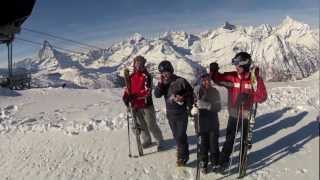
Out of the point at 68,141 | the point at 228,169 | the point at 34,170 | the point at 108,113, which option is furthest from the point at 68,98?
the point at 228,169

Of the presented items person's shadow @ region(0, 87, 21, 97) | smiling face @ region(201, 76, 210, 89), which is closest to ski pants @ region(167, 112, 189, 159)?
smiling face @ region(201, 76, 210, 89)

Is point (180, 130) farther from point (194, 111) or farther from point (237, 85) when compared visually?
point (237, 85)

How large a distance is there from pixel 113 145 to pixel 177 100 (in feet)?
9.17

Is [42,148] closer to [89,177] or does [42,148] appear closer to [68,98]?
[89,177]

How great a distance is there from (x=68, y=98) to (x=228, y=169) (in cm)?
1221

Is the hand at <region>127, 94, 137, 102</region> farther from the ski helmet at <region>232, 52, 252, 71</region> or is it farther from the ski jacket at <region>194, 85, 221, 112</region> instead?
the ski helmet at <region>232, 52, 252, 71</region>

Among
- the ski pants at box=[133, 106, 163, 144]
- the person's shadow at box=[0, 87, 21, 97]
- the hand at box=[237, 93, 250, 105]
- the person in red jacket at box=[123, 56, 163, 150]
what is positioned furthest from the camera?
the person's shadow at box=[0, 87, 21, 97]

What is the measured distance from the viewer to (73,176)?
9328 mm

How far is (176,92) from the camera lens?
8.95 metres

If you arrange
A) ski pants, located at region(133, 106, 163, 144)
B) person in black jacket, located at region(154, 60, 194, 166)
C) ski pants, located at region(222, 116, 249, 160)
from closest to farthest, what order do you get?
1. person in black jacket, located at region(154, 60, 194, 166)
2. ski pants, located at region(222, 116, 249, 160)
3. ski pants, located at region(133, 106, 163, 144)

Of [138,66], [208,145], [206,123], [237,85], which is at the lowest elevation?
[208,145]

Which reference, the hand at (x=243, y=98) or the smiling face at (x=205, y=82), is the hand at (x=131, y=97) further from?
the hand at (x=243, y=98)

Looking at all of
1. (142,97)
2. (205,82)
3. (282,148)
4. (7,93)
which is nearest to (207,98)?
(205,82)

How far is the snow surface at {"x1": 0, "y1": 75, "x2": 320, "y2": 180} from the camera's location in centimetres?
932
